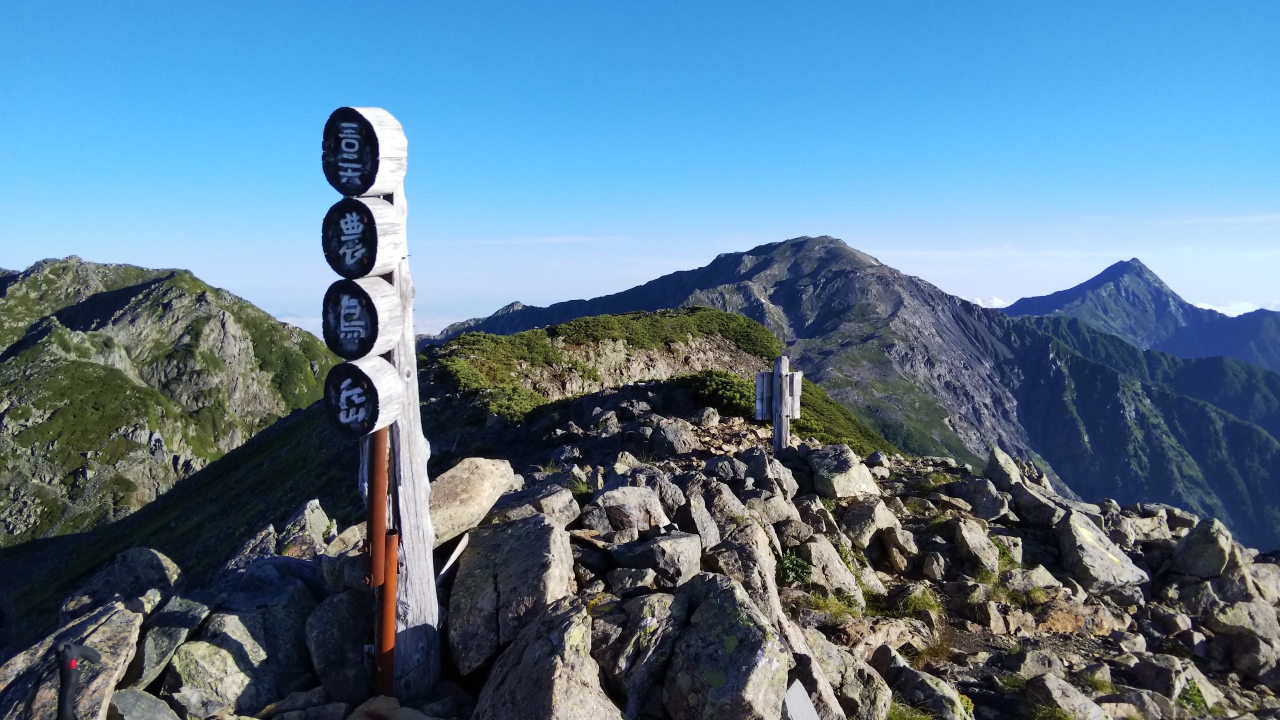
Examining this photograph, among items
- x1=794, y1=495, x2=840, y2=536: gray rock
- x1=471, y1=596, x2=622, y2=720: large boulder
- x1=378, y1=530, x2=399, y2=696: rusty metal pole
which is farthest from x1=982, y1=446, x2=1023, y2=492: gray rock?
x1=378, y1=530, x2=399, y2=696: rusty metal pole

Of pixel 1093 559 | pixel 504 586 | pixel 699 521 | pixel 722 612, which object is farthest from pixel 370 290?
pixel 1093 559

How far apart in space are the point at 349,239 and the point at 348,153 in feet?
2.62

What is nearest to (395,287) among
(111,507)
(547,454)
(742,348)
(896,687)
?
(896,687)

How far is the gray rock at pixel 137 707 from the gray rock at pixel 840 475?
11.5 m

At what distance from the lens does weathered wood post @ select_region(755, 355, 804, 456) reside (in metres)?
16.8

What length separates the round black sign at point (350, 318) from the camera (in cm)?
623

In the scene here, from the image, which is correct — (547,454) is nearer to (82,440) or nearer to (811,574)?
(811,574)

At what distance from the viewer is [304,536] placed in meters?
11.6

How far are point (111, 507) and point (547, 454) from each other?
128510 millimetres

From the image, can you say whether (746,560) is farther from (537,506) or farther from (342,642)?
(342,642)

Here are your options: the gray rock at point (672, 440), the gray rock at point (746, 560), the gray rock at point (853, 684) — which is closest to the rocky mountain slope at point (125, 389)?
the gray rock at point (672, 440)

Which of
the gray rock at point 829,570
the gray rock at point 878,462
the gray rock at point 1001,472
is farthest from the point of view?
the gray rock at point 878,462

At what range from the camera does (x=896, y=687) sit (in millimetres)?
7938

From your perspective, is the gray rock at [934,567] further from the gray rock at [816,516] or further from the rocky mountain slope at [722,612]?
the gray rock at [816,516]
